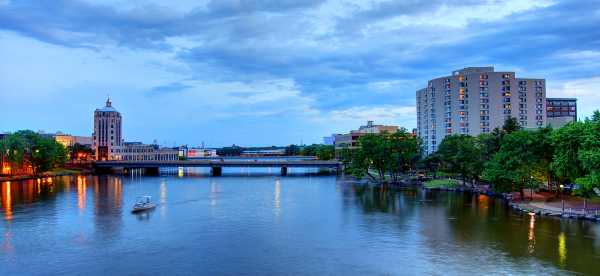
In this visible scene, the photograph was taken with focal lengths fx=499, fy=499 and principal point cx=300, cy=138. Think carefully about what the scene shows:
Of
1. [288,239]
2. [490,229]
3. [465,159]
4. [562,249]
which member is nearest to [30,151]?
[465,159]

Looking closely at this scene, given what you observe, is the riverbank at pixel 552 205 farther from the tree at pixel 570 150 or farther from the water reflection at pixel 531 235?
the tree at pixel 570 150

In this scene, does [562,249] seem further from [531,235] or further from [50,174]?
[50,174]

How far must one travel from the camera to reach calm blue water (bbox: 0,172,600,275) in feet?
123

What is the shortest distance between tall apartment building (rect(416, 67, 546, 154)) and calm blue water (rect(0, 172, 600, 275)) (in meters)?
87.4

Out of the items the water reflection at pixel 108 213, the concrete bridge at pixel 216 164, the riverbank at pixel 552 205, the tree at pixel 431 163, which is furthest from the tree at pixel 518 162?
the concrete bridge at pixel 216 164

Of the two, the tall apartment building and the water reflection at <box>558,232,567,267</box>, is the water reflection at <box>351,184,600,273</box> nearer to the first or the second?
the water reflection at <box>558,232,567,267</box>

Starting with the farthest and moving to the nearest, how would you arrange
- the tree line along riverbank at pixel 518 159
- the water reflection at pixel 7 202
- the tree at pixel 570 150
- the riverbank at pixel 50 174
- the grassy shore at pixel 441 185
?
the riverbank at pixel 50 174 < the grassy shore at pixel 441 185 < the water reflection at pixel 7 202 < the tree at pixel 570 150 < the tree line along riverbank at pixel 518 159

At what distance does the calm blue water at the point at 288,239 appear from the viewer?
1475 inches

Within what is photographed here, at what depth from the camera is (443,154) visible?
112 m

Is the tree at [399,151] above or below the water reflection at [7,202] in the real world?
above

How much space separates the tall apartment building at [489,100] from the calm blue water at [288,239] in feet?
287

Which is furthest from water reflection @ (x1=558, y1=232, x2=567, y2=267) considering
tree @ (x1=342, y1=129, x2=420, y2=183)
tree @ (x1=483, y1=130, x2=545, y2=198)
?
tree @ (x1=342, y1=129, x2=420, y2=183)

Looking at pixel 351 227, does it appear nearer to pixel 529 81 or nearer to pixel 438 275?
pixel 438 275

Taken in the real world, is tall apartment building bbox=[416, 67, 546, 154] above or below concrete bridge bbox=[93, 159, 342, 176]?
above
